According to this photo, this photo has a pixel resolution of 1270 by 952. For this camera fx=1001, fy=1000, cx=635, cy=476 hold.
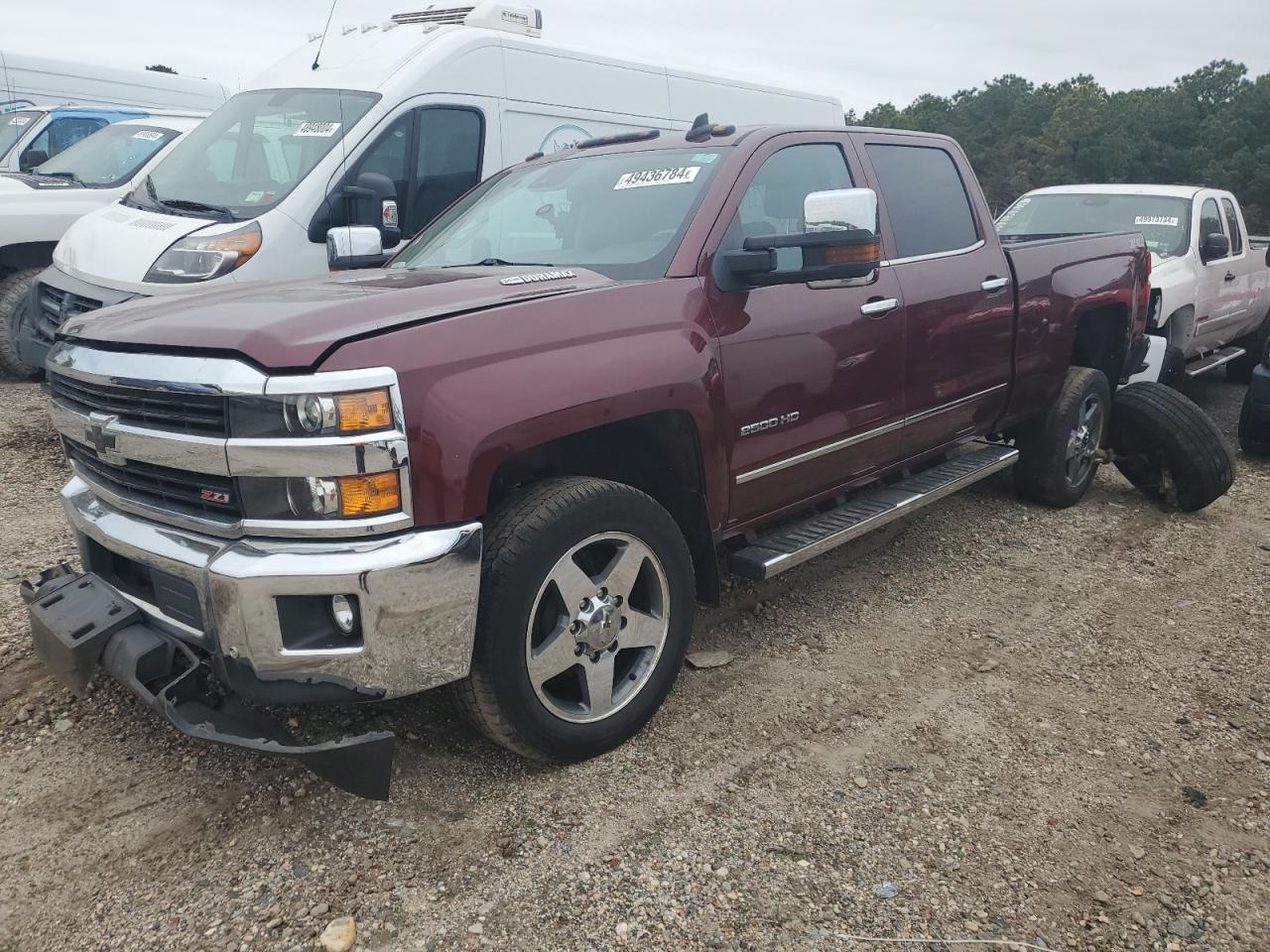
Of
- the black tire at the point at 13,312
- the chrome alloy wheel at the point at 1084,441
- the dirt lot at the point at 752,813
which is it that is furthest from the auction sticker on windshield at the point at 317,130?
the chrome alloy wheel at the point at 1084,441

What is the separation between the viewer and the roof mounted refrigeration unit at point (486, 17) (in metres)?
7.12

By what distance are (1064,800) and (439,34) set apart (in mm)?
5943

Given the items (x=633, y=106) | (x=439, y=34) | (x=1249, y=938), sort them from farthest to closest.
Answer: (x=633, y=106), (x=439, y=34), (x=1249, y=938)

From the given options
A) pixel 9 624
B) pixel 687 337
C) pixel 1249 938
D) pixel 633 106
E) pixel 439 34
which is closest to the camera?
pixel 1249 938

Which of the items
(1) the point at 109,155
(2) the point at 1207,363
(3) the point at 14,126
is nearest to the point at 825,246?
(2) the point at 1207,363

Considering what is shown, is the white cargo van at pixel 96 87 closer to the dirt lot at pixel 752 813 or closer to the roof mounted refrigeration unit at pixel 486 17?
the roof mounted refrigeration unit at pixel 486 17

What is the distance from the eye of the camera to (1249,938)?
2.33m

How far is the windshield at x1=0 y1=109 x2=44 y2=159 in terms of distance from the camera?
9.80 metres

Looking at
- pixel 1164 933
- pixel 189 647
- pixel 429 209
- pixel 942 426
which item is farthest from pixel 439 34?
pixel 1164 933

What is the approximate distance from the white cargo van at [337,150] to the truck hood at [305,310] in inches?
97.9

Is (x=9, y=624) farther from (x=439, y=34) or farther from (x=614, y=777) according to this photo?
(x=439, y=34)

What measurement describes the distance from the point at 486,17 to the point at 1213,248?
230 inches

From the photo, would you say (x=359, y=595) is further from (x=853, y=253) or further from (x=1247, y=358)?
(x=1247, y=358)

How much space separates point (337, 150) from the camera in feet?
20.2
